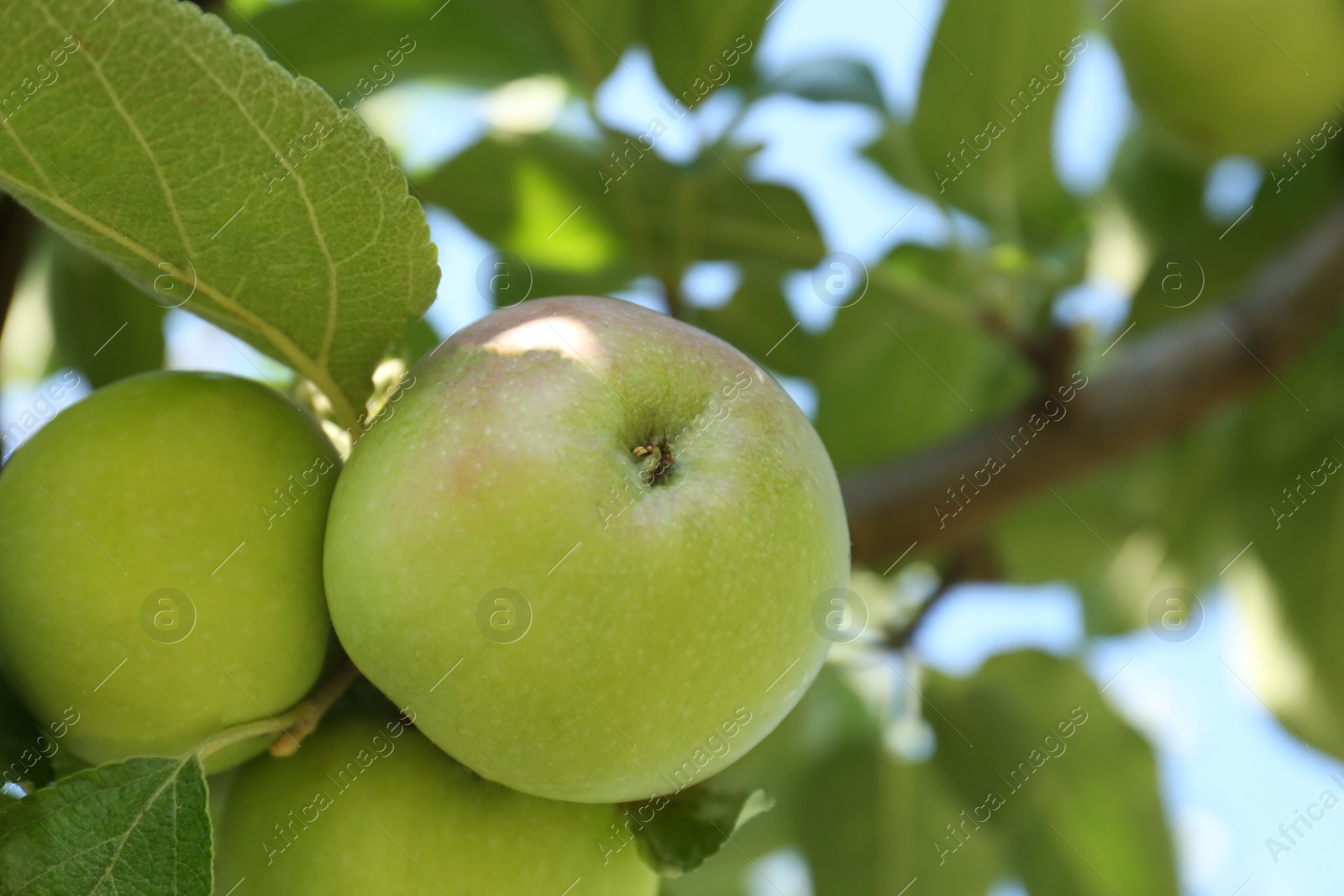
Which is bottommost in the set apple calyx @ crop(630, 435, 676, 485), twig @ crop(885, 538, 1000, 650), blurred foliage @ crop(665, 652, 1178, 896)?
blurred foliage @ crop(665, 652, 1178, 896)

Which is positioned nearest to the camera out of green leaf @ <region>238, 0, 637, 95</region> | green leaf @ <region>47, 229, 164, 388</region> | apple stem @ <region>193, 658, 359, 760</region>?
apple stem @ <region>193, 658, 359, 760</region>

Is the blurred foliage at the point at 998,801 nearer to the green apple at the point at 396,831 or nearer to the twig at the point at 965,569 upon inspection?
the twig at the point at 965,569

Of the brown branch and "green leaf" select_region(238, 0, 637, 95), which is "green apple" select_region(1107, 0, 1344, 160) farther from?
"green leaf" select_region(238, 0, 637, 95)

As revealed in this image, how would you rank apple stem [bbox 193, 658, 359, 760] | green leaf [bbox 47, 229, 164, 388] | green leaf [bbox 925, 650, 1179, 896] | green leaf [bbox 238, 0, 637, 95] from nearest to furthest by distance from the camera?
apple stem [bbox 193, 658, 359, 760] → green leaf [bbox 47, 229, 164, 388] → green leaf [bbox 238, 0, 637, 95] → green leaf [bbox 925, 650, 1179, 896]

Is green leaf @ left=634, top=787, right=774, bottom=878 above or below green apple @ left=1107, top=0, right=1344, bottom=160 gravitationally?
below

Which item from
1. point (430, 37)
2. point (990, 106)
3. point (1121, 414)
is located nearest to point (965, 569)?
point (1121, 414)

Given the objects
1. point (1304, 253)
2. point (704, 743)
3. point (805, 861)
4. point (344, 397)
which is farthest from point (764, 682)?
point (1304, 253)

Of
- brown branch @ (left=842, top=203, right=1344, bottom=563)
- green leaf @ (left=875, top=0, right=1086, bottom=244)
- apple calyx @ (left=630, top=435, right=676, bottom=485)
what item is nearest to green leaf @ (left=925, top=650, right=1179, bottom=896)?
brown branch @ (left=842, top=203, right=1344, bottom=563)
